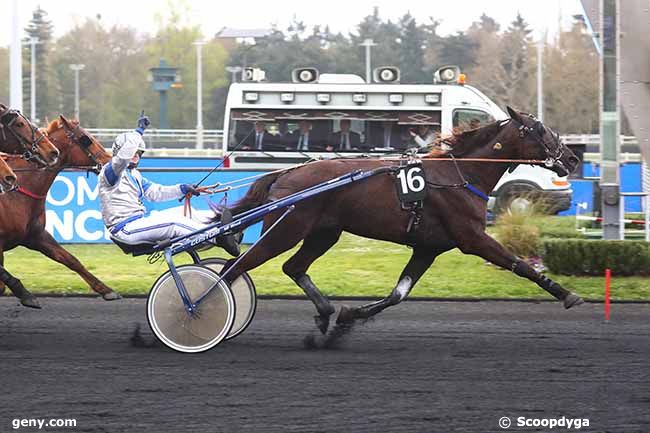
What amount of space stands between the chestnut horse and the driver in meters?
1.24

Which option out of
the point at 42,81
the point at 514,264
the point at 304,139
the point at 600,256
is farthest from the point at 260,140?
the point at 42,81

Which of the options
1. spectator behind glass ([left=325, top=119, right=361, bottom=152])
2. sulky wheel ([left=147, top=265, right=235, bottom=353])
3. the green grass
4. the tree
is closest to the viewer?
sulky wheel ([left=147, top=265, right=235, bottom=353])

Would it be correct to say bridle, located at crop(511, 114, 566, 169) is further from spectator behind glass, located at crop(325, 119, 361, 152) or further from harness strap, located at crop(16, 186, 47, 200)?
spectator behind glass, located at crop(325, 119, 361, 152)

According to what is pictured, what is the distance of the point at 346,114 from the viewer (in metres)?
17.4

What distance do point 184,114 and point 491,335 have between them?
44.0 meters

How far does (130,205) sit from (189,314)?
87 centimetres

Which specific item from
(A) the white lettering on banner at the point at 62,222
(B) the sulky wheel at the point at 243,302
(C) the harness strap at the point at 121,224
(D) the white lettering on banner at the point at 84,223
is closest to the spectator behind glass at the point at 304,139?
(D) the white lettering on banner at the point at 84,223

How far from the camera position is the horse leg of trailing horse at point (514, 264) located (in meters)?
7.18

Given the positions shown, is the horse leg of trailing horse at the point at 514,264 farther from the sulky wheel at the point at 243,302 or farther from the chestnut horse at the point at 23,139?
the chestnut horse at the point at 23,139

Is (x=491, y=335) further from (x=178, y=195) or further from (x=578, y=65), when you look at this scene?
(x=578, y=65)

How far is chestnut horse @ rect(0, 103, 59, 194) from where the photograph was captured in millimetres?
8211

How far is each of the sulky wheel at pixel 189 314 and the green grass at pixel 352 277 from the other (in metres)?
3.23

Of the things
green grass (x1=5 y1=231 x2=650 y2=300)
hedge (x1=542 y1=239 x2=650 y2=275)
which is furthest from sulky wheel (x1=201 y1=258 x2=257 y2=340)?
hedge (x1=542 y1=239 x2=650 y2=275)

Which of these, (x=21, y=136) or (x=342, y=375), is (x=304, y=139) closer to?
(x=21, y=136)
